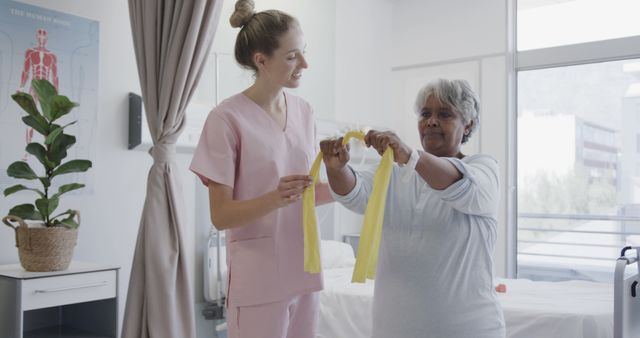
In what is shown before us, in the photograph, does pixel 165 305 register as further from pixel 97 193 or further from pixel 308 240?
pixel 308 240

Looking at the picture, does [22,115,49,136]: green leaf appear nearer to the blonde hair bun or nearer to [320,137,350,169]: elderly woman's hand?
the blonde hair bun

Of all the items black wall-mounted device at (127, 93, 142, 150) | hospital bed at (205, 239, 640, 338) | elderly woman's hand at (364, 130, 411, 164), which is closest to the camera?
elderly woman's hand at (364, 130, 411, 164)

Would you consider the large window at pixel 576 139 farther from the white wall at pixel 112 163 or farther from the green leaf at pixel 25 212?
the green leaf at pixel 25 212

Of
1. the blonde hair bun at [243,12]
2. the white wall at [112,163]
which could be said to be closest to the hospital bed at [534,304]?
the white wall at [112,163]

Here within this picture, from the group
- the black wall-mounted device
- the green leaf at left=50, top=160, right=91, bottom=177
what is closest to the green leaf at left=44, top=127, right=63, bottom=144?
the green leaf at left=50, top=160, right=91, bottom=177

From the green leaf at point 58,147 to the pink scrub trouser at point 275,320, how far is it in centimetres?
126

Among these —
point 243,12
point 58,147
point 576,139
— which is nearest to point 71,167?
point 58,147

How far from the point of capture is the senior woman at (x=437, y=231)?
1.38 metres

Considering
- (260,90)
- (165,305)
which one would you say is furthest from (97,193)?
A: (260,90)

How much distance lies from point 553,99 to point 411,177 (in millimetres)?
3910

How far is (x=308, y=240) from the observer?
1.54 m

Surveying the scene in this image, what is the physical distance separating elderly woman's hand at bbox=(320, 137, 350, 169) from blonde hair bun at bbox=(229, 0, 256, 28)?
0.46 meters

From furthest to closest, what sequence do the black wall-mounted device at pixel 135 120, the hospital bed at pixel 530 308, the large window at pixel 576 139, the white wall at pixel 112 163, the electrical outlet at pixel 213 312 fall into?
the large window at pixel 576 139
the electrical outlet at pixel 213 312
the black wall-mounted device at pixel 135 120
the white wall at pixel 112 163
the hospital bed at pixel 530 308

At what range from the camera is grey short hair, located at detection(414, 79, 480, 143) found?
61.3 inches
